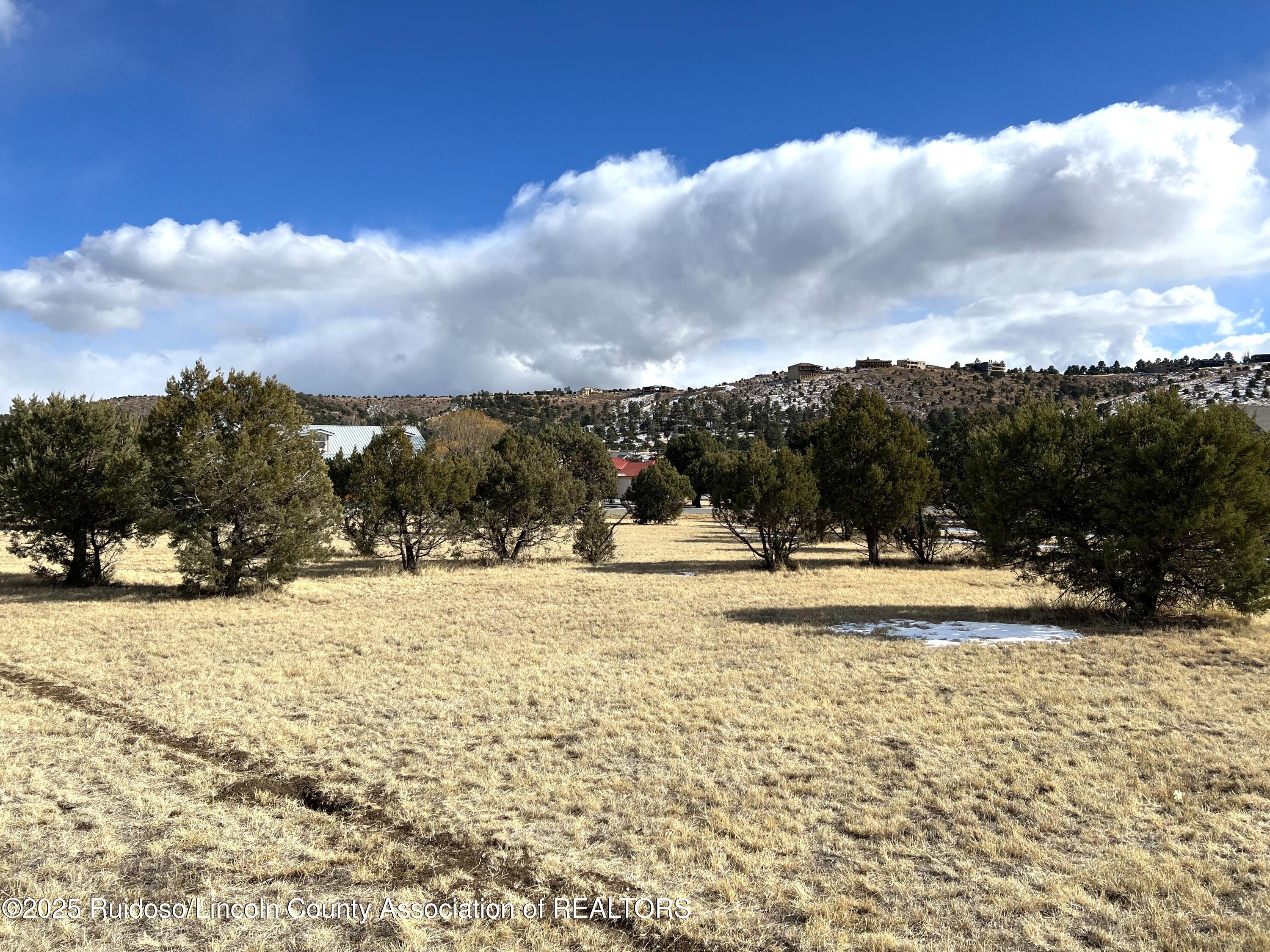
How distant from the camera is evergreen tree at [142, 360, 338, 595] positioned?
15664 mm

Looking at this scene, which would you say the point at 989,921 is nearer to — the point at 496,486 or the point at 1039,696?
the point at 1039,696

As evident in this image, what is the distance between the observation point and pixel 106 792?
19.6 ft

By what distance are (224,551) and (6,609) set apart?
13.4 feet

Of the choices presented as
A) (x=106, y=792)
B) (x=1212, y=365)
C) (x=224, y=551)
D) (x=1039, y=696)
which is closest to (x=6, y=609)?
(x=224, y=551)

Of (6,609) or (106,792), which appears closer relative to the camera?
(106,792)

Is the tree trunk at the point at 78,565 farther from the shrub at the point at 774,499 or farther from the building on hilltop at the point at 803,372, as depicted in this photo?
the building on hilltop at the point at 803,372

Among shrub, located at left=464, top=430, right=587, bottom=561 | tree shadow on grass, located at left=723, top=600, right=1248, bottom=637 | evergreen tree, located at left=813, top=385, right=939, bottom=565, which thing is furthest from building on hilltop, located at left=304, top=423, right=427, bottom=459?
tree shadow on grass, located at left=723, top=600, right=1248, bottom=637

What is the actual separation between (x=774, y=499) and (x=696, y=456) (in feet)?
134

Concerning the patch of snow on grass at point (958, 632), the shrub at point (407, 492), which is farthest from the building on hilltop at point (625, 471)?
the patch of snow on grass at point (958, 632)

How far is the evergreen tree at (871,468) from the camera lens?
2427 centimetres

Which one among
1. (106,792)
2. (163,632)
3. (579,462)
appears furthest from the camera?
(579,462)

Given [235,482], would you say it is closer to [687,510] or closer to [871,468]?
[871,468]

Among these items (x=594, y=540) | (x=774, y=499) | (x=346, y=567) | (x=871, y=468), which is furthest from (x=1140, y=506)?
(x=346, y=567)

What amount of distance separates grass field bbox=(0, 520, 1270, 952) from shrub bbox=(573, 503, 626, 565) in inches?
532
